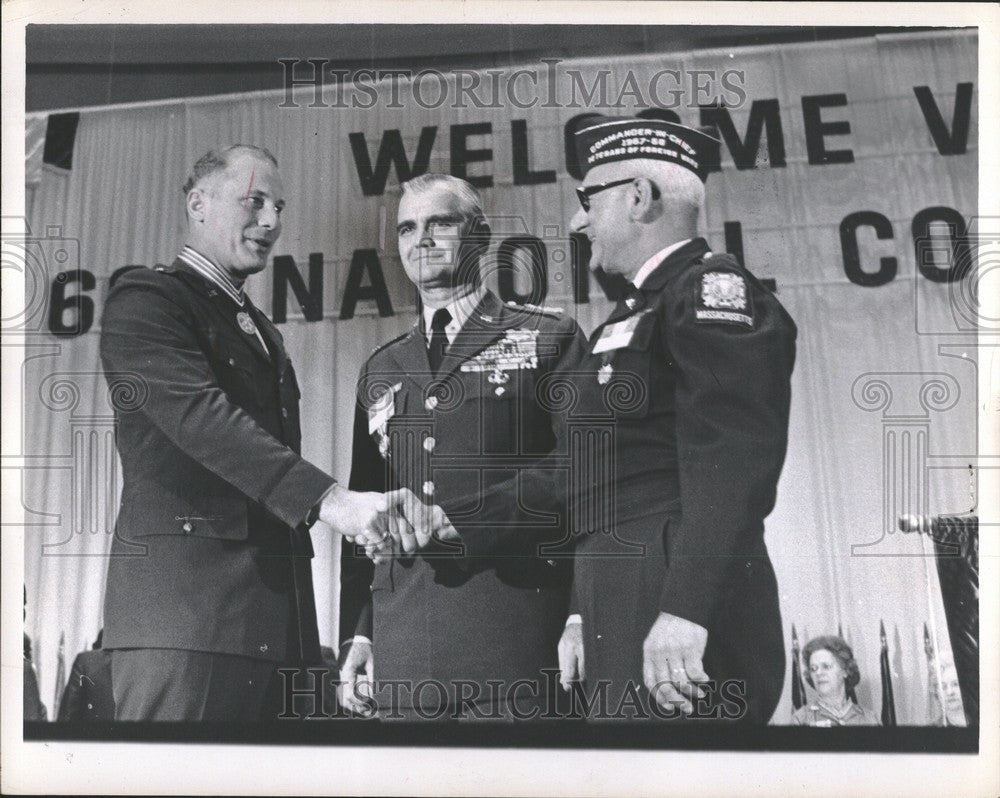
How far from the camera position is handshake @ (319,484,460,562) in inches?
150

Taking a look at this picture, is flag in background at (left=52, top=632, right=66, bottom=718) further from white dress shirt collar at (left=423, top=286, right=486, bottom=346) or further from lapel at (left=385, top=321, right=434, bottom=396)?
white dress shirt collar at (left=423, top=286, right=486, bottom=346)

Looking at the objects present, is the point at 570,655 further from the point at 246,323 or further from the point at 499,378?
the point at 246,323

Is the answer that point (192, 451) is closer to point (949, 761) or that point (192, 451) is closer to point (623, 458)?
point (623, 458)

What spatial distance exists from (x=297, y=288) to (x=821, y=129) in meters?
1.82

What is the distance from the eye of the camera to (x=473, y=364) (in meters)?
3.86

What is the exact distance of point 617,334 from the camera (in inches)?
151

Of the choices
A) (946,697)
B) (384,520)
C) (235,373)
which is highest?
(235,373)

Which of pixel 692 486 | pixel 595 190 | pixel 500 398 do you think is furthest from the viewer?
pixel 595 190

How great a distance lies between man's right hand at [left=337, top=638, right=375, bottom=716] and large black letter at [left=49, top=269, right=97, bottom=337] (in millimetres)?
1389

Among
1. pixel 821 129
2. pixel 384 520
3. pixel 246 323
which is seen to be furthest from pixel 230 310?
pixel 821 129

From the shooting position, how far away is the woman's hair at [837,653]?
3801 millimetres

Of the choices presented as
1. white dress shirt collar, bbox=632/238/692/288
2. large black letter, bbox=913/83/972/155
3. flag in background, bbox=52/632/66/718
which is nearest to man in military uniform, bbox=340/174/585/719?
white dress shirt collar, bbox=632/238/692/288

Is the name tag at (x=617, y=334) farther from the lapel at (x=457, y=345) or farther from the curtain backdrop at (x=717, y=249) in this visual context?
the lapel at (x=457, y=345)

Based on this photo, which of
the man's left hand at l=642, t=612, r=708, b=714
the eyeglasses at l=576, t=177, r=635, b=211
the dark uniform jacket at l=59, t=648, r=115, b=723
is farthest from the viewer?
the eyeglasses at l=576, t=177, r=635, b=211
